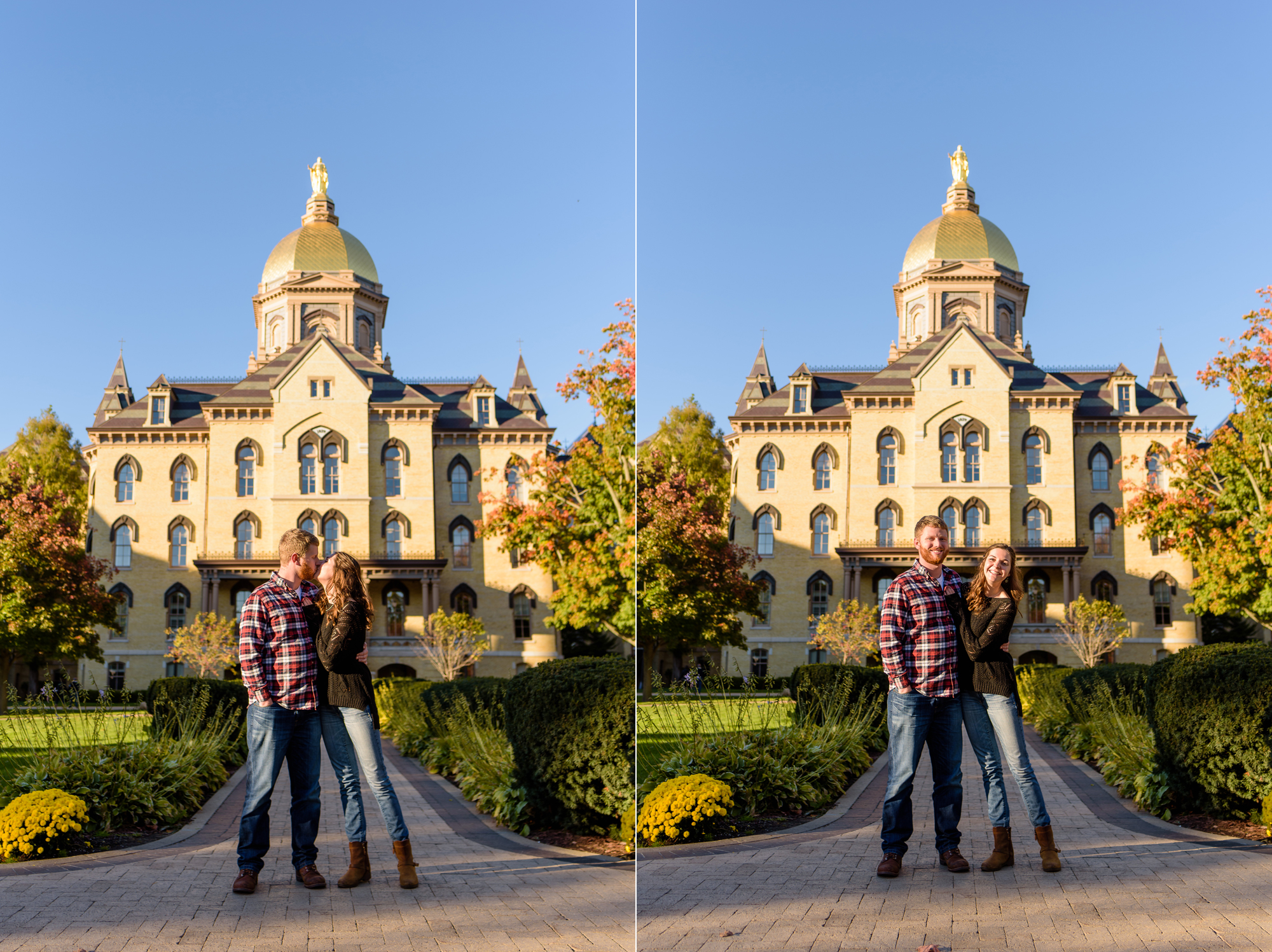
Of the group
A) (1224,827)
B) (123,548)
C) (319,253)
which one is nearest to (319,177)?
(319,253)

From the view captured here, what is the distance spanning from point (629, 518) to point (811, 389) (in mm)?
1538

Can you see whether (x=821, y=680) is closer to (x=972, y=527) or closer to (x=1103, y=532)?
(x=972, y=527)

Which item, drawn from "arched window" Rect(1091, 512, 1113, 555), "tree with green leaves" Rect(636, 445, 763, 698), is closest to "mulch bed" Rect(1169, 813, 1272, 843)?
"arched window" Rect(1091, 512, 1113, 555)

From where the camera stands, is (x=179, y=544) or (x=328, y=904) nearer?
(x=328, y=904)

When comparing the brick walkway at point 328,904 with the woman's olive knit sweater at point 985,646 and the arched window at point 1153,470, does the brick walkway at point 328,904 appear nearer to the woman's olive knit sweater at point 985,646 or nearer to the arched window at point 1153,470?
the woman's olive knit sweater at point 985,646

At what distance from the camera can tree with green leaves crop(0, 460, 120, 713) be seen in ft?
26.3

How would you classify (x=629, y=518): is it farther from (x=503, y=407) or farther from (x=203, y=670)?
(x=203, y=670)

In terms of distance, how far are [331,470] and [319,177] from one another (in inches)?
93.8

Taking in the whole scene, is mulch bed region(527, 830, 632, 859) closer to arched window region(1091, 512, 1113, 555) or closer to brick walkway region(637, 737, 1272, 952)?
brick walkway region(637, 737, 1272, 952)

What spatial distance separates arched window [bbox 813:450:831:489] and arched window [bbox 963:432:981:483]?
851mm

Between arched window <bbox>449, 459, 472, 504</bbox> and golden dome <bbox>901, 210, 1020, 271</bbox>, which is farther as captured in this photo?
arched window <bbox>449, 459, 472, 504</bbox>

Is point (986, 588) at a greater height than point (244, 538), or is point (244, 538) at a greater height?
point (244, 538)

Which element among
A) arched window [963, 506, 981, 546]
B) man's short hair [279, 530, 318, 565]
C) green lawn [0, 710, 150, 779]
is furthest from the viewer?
green lawn [0, 710, 150, 779]

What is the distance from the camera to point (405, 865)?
5.75 meters
